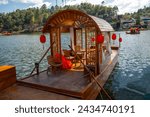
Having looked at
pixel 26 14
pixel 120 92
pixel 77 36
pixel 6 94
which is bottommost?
pixel 120 92

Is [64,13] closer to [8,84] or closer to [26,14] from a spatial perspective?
[8,84]

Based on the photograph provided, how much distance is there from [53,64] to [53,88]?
2876 millimetres

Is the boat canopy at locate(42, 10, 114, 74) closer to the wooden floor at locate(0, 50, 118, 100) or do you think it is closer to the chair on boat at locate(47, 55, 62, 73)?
the chair on boat at locate(47, 55, 62, 73)

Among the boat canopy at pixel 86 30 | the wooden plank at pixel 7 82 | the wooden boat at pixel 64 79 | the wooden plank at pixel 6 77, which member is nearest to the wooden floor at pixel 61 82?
the wooden boat at pixel 64 79

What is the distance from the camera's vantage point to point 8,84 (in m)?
7.51

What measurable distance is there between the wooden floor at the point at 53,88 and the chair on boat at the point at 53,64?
979mm

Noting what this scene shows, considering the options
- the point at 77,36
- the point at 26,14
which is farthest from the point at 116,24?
the point at 77,36

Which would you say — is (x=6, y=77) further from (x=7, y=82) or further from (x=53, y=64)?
(x=53, y=64)

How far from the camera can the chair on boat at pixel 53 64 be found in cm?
Answer: 970

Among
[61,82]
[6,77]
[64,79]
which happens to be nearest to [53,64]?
[64,79]

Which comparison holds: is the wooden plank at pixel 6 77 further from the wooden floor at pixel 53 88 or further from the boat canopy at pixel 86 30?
the boat canopy at pixel 86 30

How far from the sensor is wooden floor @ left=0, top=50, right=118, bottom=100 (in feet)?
21.5

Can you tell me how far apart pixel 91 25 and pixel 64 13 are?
1.67 metres

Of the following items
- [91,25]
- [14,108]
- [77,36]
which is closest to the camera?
[14,108]
